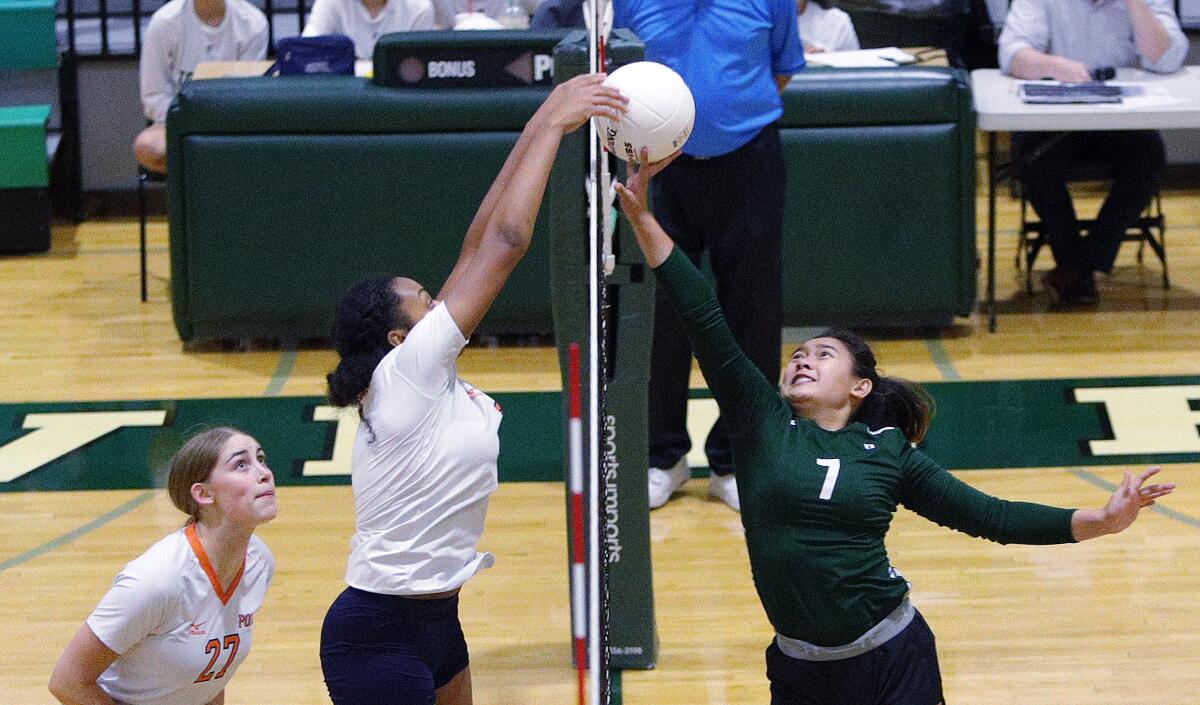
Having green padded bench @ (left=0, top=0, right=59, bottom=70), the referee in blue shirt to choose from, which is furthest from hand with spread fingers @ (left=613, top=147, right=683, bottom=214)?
green padded bench @ (left=0, top=0, right=59, bottom=70)

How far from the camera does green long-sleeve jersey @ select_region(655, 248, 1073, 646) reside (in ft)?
11.8

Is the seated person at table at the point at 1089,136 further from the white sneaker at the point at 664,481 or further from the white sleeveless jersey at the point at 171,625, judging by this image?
the white sleeveless jersey at the point at 171,625

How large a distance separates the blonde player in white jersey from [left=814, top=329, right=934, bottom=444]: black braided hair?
130 cm

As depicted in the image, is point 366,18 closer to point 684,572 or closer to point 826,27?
point 826,27

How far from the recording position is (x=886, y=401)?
3.83 metres

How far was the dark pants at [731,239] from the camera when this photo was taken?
237 inches

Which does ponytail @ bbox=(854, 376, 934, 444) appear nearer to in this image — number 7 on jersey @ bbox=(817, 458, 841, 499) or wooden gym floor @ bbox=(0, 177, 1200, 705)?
number 7 on jersey @ bbox=(817, 458, 841, 499)

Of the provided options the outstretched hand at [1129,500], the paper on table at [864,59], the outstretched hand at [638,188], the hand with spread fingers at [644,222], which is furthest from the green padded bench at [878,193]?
the outstretched hand at [1129,500]

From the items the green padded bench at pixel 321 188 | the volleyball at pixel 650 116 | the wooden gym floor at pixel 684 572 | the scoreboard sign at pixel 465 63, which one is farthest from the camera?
the green padded bench at pixel 321 188

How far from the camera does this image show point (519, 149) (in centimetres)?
379

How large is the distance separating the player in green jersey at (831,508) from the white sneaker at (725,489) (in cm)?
255

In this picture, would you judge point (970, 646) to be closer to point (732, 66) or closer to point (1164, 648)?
point (1164, 648)

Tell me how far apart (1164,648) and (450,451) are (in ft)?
8.45

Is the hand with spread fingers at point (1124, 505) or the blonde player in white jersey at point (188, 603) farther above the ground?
the hand with spread fingers at point (1124, 505)
